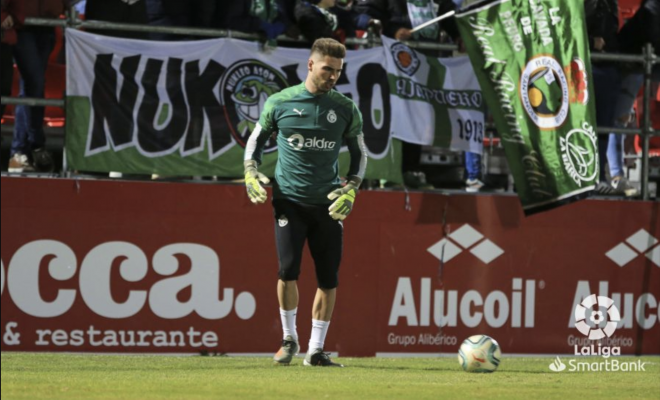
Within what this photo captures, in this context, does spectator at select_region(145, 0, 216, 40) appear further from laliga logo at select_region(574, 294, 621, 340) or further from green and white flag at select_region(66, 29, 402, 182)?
laliga logo at select_region(574, 294, 621, 340)

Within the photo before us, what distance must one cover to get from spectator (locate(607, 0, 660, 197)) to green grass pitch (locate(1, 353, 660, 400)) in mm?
3145

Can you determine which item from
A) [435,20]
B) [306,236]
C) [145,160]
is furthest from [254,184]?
[435,20]

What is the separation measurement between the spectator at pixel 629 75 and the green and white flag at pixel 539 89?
1.11 metres

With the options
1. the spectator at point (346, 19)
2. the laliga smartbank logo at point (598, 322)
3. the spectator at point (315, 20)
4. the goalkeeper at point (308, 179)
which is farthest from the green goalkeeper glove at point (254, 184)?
the laliga smartbank logo at point (598, 322)

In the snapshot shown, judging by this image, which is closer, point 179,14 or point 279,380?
point 279,380

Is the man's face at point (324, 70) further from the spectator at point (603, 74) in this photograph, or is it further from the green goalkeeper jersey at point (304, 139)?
the spectator at point (603, 74)

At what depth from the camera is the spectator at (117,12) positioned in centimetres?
1191

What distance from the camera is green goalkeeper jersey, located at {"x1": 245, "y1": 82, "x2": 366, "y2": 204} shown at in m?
9.88

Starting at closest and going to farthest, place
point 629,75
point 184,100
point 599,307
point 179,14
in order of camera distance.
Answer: point 184,100 < point 179,14 < point 599,307 < point 629,75

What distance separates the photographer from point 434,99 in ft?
41.5

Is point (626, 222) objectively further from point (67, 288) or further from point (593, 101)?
point (67, 288)

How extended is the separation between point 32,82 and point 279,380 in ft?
14.1

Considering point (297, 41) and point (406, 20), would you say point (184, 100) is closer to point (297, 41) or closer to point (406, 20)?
point (297, 41)

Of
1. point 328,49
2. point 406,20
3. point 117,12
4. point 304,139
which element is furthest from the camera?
point 406,20
